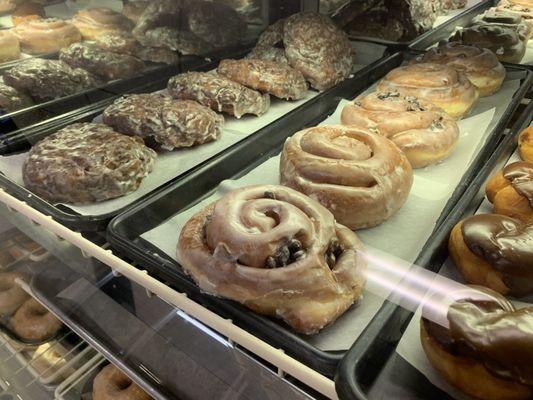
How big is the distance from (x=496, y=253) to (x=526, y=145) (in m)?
0.88

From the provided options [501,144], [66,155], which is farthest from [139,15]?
[501,144]

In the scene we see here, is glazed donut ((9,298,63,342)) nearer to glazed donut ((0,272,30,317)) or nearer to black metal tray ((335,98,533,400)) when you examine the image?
glazed donut ((0,272,30,317))

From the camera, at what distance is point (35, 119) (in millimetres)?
2377

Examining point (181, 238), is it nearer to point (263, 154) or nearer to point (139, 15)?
point (263, 154)

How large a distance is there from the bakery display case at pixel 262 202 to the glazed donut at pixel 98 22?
0.04ft

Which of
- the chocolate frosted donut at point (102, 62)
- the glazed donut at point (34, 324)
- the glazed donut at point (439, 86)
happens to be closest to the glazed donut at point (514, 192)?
the glazed donut at point (439, 86)

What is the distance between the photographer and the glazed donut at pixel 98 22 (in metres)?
2.96

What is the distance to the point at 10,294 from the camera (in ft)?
8.35

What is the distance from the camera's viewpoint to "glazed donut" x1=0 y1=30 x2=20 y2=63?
2777 mm

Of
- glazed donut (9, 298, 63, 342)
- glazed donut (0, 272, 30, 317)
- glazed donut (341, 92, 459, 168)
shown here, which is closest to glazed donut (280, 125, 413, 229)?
glazed donut (341, 92, 459, 168)

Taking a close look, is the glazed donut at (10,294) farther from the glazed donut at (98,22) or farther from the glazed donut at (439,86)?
the glazed donut at (439,86)

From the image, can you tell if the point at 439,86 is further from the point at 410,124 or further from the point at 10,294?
the point at 10,294

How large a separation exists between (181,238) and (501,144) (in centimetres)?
146

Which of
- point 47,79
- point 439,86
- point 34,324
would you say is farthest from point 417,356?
point 47,79
